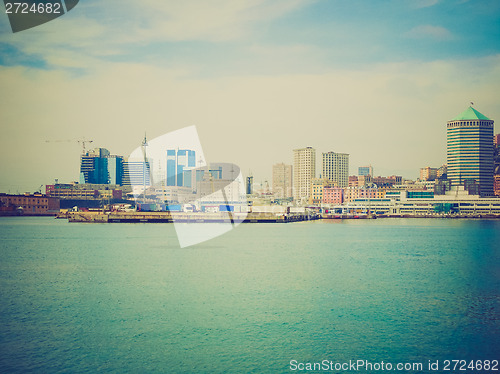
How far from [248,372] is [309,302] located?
741 centimetres

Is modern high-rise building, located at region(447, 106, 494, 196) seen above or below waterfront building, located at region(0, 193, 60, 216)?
above

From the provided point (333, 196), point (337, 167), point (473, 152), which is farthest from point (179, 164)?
point (473, 152)

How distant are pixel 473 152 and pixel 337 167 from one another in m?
62.0

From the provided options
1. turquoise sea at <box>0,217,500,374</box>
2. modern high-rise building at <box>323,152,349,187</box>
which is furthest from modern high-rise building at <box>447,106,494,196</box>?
turquoise sea at <box>0,217,500,374</box>

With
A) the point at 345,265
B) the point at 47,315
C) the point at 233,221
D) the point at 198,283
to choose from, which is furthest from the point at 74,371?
the point at 233,221

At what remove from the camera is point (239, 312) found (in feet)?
56.3

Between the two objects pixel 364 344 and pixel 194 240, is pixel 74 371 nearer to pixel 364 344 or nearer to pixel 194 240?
pixel 364 344

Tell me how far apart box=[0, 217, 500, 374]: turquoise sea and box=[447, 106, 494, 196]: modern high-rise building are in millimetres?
117636

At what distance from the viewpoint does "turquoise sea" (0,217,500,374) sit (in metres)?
12.7

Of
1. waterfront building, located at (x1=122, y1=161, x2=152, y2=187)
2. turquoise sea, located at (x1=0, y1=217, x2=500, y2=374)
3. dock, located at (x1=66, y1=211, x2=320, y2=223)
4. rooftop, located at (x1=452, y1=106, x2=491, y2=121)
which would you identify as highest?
rooftop, located at (x1=452, y1=106, x2=491, y2=121)

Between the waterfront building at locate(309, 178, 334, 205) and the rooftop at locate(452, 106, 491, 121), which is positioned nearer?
the rooftop at locate(452, 106, 491, 121)

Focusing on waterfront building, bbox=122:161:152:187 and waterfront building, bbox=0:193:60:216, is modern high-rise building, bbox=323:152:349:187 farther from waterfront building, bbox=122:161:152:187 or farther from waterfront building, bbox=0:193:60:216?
waterfront building, bbox=0:193:60:216

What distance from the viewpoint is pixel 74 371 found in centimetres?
1161

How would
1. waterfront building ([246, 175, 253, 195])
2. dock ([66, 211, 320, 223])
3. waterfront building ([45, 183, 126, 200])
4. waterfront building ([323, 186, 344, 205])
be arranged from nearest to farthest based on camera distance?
dock ([66, 211, 320, 223]) → waterfront building ([323, 186, 344, 205]) → waterfront building ([45, 183, 126, 200]) → waterfront building ([246, 175, 253, 195])
